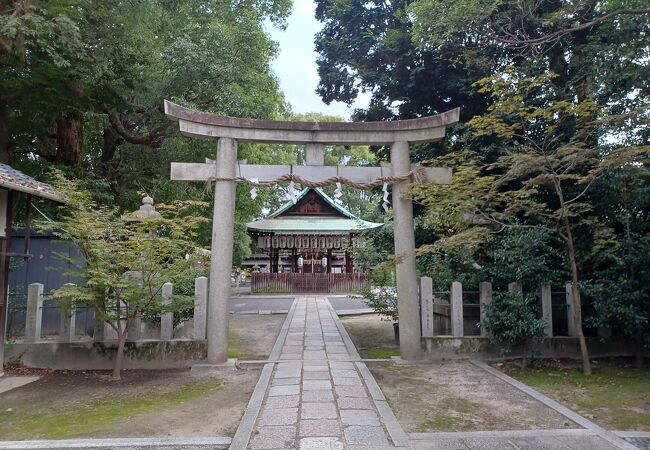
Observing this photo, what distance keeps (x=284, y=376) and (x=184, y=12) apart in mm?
13231

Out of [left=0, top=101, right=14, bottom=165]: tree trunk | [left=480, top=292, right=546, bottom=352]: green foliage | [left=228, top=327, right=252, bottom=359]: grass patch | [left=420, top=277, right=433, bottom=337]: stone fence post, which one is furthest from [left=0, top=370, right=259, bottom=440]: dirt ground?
[left=0, top=101, right=14, bottom=165]: tree trunk

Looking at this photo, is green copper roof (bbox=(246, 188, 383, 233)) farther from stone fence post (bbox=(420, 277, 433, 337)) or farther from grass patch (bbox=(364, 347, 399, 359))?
stone fence post (bbox=(420, 277, 433, 337))

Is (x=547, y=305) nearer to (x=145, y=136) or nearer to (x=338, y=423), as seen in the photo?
(x=338, y=423)

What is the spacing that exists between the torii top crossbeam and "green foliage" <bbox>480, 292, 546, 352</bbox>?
326 centimetres

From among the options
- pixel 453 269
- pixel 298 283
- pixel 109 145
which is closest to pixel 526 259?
pixel 453 269

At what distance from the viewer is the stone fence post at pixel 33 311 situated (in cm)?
719

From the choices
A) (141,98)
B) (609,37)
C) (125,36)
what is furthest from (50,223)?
(609,37)

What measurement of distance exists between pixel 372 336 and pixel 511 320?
4.44 metres

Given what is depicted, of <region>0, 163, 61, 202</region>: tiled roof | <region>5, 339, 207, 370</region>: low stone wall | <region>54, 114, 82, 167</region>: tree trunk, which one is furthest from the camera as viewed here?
<region>54, 114, 82, 167</region>: tree trunk

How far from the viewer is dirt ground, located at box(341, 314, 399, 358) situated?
8844 millimetres

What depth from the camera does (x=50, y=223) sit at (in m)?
6.43

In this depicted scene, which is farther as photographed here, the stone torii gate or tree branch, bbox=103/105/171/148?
tree branch, bbox=103/105/171/148

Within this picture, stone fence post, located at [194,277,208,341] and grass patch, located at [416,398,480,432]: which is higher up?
stone fence post, located at [194,277,208,341]

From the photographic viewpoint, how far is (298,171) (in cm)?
800
